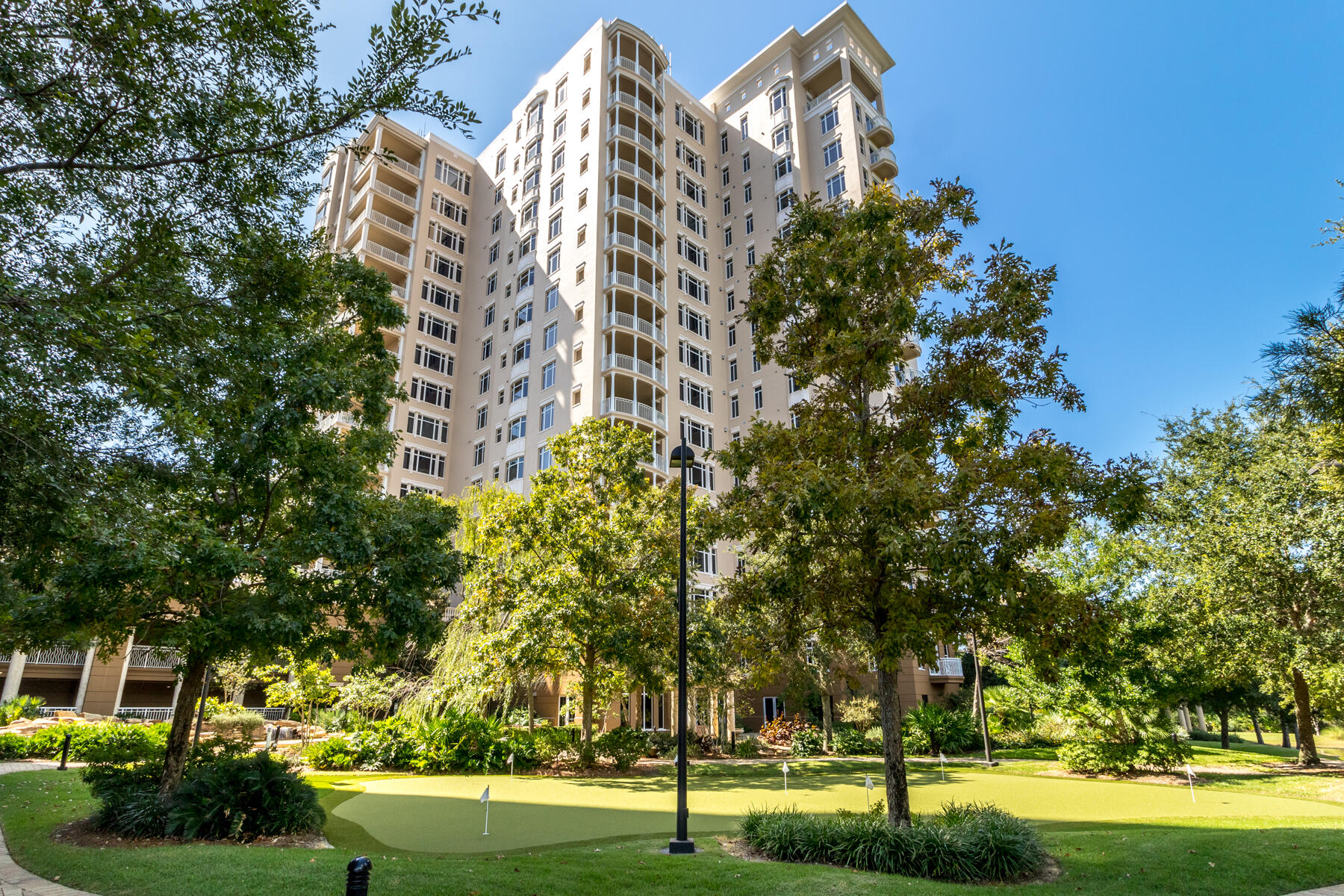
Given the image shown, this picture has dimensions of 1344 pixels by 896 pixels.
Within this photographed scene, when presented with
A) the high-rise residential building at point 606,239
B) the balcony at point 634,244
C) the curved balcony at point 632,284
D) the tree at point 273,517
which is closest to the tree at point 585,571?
the tree at point 273,517

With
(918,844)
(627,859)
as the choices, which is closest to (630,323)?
(627,859)

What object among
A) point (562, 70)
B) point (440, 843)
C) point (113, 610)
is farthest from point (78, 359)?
point (562, 70)

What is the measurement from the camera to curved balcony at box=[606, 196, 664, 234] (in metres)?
41.7

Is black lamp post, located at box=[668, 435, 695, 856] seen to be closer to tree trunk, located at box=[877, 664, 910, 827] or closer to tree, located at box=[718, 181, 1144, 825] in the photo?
Answer: tree, located at box=[718, 181, 1144, 825]

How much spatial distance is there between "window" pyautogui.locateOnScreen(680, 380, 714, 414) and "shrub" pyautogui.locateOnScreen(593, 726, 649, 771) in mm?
21772

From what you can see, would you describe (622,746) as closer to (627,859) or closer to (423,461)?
(627,859)

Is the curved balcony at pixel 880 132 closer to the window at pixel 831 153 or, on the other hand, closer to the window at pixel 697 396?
the window at pixel 831 153

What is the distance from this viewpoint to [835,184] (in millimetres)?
45156

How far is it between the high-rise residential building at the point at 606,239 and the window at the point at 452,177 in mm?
161

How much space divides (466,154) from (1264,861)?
194 feet

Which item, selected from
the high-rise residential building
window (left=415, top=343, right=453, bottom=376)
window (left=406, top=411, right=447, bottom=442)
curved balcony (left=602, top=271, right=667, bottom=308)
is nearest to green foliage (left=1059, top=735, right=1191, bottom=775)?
the high-rise residential building

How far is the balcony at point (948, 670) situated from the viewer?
3872cm

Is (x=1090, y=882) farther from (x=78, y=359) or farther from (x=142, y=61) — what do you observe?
(x=142, y=61)

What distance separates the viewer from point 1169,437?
106 ft
